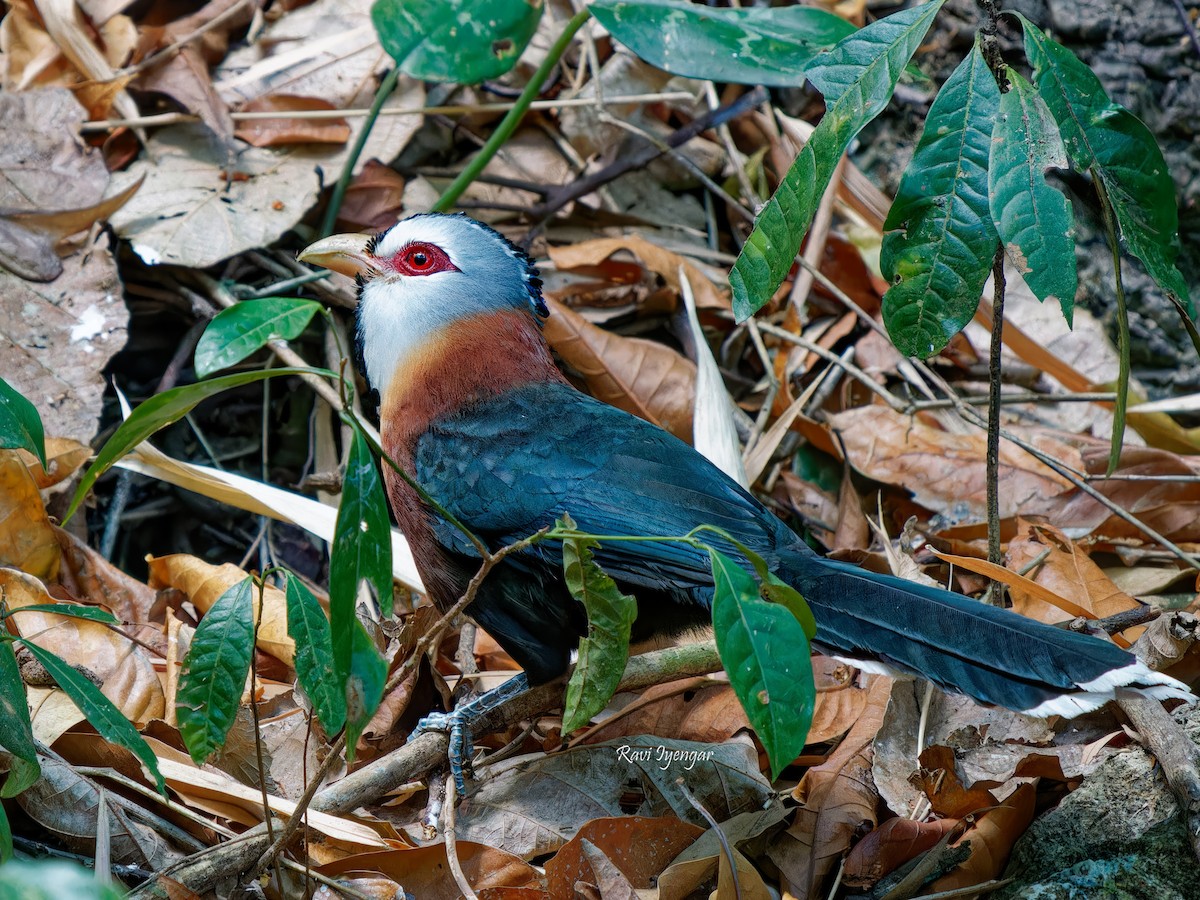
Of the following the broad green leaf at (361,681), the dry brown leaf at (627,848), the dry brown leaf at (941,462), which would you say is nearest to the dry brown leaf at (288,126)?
the dry brown leaf at (941,462)

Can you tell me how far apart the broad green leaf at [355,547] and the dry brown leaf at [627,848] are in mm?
1081

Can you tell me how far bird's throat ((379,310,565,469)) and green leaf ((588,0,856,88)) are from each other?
1.20 meters

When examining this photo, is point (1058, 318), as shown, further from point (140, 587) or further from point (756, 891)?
point (140, 587)

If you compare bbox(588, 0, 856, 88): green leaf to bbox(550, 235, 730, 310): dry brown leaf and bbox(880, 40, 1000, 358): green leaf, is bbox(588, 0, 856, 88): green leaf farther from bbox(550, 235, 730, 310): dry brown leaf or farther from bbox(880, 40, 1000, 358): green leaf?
bbox(880, 40, 1000, 358): green leaf

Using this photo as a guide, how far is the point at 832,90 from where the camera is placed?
257 centimetres

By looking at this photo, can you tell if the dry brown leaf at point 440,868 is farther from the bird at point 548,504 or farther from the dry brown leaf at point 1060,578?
the dry brown leaf at point 1060,578

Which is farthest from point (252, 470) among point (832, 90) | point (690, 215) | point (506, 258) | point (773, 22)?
point (832, 90)

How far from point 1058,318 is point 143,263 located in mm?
4081

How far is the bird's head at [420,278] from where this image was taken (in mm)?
3900

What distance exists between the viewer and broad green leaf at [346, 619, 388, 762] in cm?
202

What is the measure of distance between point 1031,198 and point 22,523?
3284 millimetres

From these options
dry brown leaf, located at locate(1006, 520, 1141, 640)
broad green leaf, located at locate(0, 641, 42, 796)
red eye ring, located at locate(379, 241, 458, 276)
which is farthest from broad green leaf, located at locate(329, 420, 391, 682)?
dry brown leaf, located at locate(1006, 520, 1141, 640)

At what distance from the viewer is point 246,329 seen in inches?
94.4

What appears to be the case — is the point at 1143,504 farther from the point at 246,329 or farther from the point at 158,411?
the point at 158,411
